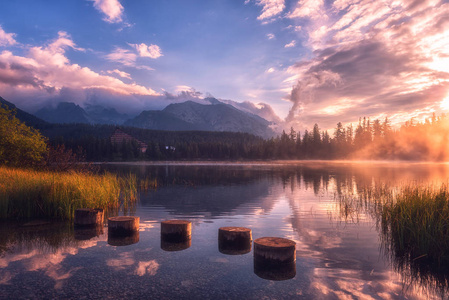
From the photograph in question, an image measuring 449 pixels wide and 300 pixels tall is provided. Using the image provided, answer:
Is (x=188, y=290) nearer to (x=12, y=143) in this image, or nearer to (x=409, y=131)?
(x=12, y=143)

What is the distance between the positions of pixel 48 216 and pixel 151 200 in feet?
36.2

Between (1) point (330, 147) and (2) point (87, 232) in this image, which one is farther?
(1) point (330, 147)

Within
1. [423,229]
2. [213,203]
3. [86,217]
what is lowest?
[213,203]

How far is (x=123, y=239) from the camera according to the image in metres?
12.8

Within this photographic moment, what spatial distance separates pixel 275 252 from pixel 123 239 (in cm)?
727

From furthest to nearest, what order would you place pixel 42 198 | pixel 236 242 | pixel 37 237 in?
1. pixel 42 198
2. pixel 37 237
3. pixel 236 242

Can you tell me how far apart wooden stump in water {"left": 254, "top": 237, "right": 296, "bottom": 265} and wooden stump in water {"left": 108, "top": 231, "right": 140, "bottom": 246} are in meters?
6.03

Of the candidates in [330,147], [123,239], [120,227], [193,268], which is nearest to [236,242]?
[193,268]

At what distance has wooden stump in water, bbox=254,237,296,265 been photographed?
30.2 ft

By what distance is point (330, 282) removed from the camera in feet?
28.2

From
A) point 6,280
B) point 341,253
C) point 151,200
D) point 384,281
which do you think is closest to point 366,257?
point 341,253

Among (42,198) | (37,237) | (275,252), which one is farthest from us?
(42,198)

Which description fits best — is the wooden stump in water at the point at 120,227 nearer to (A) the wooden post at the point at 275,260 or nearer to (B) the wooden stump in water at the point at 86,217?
(B) the wooden stump in water at the point at 86,217

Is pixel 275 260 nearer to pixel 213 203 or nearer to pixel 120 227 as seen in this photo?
pixel 120 227
